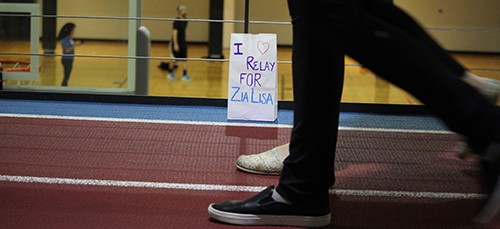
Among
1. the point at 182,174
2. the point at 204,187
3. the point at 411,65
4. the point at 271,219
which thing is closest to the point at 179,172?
the point at 182,174

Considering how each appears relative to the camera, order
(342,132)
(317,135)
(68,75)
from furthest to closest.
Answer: (68,75)
(342,132)
(317,135)

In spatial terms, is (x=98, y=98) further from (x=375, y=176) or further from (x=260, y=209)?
(x=260, y=209)

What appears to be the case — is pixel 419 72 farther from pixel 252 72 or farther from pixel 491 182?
pixel 252 72

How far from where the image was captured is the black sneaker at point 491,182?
881 millimetres

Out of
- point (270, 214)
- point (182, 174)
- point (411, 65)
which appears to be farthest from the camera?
point (182, 174)

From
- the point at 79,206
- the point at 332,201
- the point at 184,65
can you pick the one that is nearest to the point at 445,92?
the point at 332,201

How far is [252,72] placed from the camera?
7.89 feet

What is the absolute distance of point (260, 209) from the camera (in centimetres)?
119

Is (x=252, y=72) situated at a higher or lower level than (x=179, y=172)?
higher

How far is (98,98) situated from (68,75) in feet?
6.44

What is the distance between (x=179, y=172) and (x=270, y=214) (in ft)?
1.39

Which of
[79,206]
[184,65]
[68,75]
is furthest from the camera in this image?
[184,65]

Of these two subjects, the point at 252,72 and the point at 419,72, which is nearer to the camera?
the point at 419,72

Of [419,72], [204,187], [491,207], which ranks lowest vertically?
[204,187]
